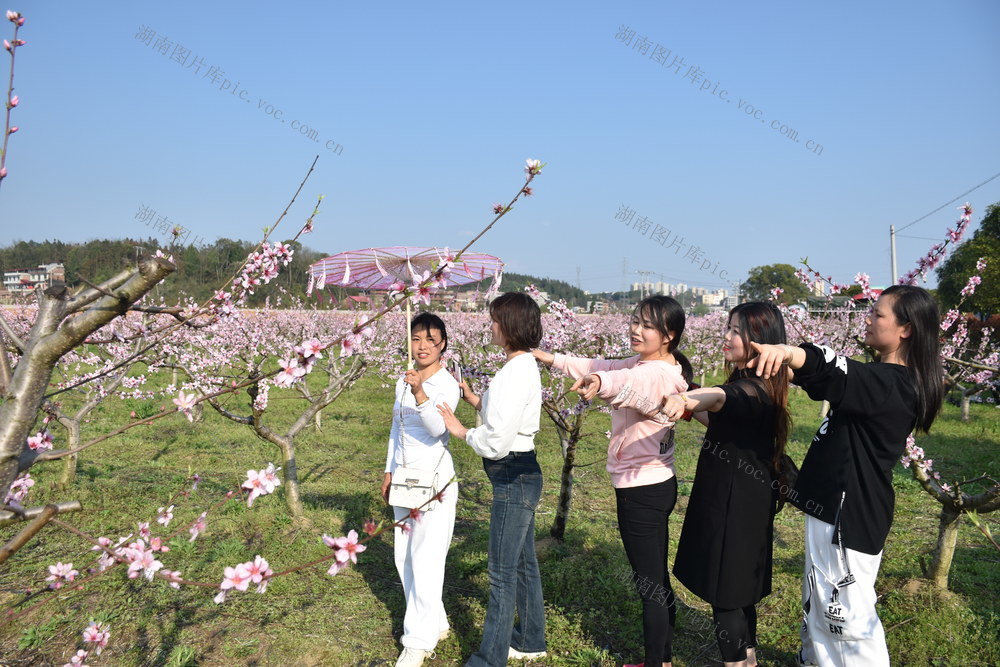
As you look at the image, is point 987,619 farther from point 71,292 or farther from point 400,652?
point 71,292

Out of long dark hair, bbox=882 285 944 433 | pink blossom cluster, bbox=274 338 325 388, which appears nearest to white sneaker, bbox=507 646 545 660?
long dark hair, bbox=882 285 944 433

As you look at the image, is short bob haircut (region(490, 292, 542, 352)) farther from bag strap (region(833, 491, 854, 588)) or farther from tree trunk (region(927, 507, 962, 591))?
tree trunk (region(927, 507, 962, 591))

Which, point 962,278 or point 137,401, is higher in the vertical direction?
point 962,278

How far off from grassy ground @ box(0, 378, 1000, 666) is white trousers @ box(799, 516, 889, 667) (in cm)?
119

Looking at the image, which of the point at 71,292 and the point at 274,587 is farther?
the point at 274,587

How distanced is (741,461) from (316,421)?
29.6 feet

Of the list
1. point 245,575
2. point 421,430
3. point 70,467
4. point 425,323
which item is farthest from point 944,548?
point 70,467

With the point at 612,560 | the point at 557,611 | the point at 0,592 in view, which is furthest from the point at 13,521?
the point at 612,560

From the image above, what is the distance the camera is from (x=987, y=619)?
369cm

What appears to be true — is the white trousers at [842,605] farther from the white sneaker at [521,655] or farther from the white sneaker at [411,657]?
the white sneaker at [411,657]

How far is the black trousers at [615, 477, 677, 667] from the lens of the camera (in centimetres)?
289

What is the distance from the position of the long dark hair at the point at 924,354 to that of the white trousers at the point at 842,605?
23.2 inches

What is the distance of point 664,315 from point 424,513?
1.62 meters

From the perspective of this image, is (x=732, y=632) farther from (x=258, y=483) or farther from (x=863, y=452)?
(x=258, y=483)
